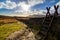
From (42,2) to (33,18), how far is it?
0.60 m

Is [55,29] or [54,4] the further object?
[54,4]

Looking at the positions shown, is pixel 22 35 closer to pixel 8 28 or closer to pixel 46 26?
pixel 8 28

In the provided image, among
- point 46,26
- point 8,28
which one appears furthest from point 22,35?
point 46,26

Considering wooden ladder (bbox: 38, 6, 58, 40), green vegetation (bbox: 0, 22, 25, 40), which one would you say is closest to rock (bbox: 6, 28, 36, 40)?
green vegetation (bbox: 0, 22, 25, 40)

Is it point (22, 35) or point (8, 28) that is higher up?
point (8, 28)

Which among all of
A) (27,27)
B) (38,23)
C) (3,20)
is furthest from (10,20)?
(38,23)

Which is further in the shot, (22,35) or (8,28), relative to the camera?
(8,28)

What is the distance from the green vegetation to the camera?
3950mm

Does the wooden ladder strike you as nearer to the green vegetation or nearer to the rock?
the rock

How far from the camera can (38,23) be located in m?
4.45

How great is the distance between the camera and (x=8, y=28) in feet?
13.8

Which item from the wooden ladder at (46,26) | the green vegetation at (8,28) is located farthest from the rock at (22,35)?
the wooden ladder at (46,26)

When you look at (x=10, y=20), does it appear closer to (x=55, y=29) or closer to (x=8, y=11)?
(x=8, y=11)

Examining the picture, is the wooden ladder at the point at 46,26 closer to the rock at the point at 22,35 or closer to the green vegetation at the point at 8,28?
the rock at the point at 22,35
